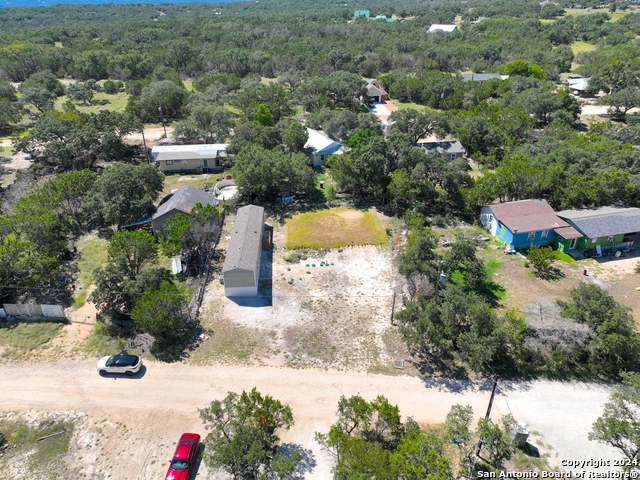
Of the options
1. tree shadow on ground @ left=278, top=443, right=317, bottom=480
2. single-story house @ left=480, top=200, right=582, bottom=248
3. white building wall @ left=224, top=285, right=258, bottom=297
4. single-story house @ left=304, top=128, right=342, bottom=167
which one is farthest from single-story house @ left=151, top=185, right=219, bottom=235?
single-story house @ left=480, top=200, right=582, bottom=248

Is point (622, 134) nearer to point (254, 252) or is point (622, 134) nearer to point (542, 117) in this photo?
point (542, 117)

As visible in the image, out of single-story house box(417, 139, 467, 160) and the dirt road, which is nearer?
the dirt road

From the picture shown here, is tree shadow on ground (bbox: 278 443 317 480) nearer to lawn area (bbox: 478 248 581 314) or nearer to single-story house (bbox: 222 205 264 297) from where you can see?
single-story house (bbox: 222 205 264 297)

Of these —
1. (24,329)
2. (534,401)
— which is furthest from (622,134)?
(24,329)

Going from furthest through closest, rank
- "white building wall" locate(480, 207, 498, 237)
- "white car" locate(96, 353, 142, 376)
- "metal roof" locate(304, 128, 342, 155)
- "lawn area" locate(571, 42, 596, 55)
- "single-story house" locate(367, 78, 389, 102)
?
"lawn area" locate(571, 42, 596, 55)
"single-story house" locate(367, 78, 389, 102)
"metal roof" locate(304, 128, 342, 155)
"white building wall" locate(480, 207, 498, 237)
"white car" locate(96, 353, 142, 376)

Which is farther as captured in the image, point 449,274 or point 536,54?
point 536,54

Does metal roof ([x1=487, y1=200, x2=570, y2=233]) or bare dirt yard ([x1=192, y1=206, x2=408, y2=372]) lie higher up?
metal roof ([x1=487, y1=200, x2=570, y2=233])
